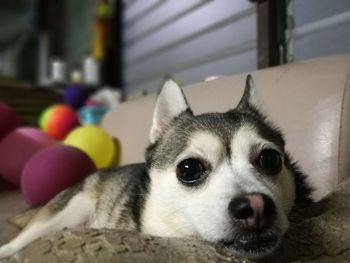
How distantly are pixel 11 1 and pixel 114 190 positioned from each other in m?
5.40

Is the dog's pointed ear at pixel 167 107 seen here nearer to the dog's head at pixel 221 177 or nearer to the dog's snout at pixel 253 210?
the dog's head at pixel 221 177

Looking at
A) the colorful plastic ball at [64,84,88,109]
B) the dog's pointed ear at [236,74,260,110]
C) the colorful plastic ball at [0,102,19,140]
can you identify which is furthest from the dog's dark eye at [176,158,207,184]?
the colorful plastic ball at [64,84,88,109]

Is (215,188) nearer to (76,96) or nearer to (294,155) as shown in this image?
(294,155)

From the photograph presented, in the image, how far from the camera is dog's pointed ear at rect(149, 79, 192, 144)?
5.72 feet

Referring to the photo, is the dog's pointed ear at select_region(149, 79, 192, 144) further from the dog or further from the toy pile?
the toy pile

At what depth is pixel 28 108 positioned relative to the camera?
5.18m

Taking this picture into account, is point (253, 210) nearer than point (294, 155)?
Yes

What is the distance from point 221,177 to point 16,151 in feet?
7.48

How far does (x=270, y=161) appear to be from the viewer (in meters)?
1.42

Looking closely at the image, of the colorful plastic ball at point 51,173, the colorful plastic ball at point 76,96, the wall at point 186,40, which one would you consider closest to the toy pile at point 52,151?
the colorful plastic ball at point 51,173

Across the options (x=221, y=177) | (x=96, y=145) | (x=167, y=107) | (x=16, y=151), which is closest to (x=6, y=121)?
(x=16, y=151)

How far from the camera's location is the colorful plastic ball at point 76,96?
4945 mm

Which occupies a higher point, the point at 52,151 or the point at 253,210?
the point at 253,210

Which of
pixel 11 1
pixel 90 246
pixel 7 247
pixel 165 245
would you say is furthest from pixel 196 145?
pixel 11 1
